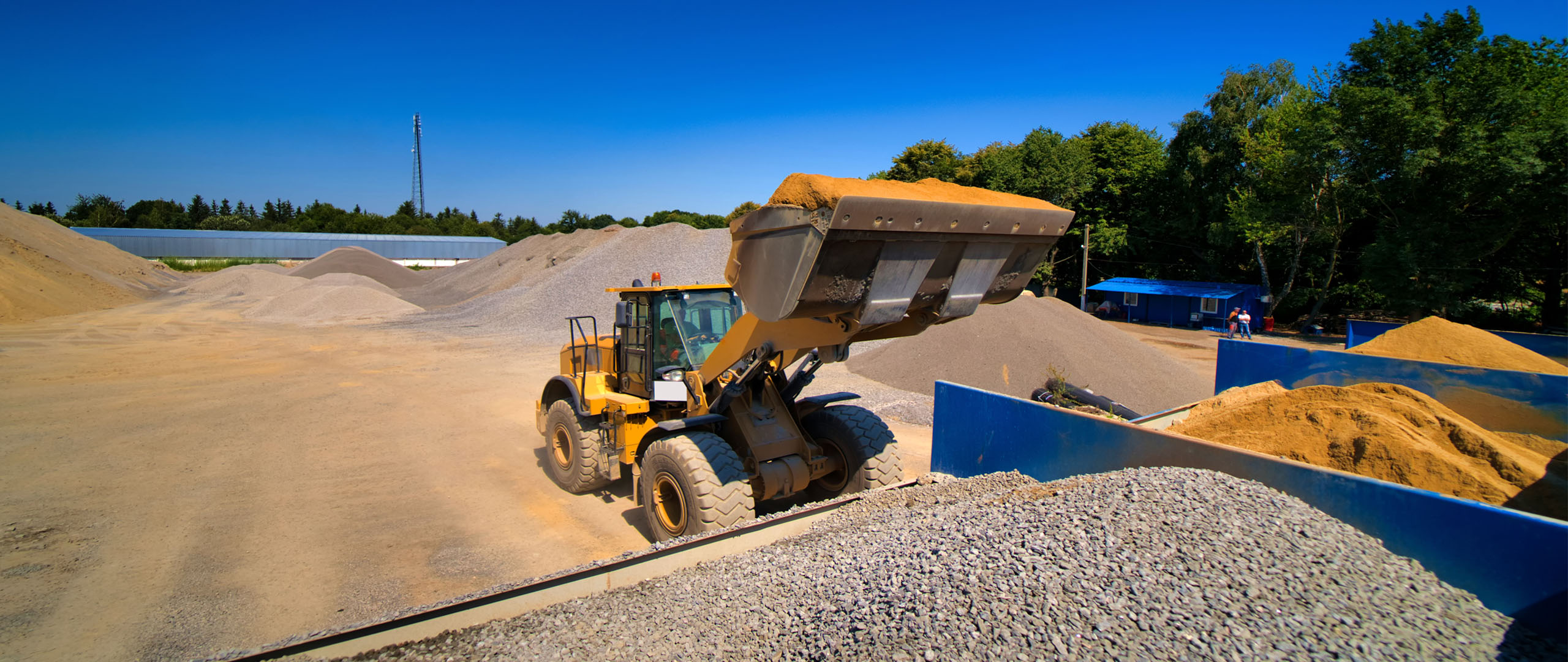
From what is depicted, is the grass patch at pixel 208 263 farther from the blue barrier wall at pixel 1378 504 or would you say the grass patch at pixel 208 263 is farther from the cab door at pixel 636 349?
the blue barrier wall at pixel 1378 504

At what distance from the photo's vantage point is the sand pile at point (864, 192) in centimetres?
318

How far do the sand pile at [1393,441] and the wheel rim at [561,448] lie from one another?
508 cm

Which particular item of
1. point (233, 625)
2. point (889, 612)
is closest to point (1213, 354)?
point (889, 612)

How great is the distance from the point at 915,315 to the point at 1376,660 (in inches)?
95.7

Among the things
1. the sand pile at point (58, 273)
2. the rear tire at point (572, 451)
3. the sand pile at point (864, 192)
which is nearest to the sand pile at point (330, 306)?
the sand pile at point (58, 273)

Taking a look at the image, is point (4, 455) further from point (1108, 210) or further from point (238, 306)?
point (1108, 210)

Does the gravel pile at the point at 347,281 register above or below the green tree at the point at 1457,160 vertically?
below

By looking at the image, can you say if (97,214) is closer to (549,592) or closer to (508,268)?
(508,268)

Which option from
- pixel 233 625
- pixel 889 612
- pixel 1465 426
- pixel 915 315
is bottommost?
pixel 233 625

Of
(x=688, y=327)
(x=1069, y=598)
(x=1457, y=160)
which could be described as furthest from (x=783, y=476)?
(x=1457, y=160)

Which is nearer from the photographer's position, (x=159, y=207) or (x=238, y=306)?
(x=238, y=306)

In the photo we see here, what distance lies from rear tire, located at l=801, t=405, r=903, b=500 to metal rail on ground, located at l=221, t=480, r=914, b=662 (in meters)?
0.94

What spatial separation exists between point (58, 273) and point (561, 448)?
31551 mm

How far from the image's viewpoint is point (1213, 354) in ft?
60.7
